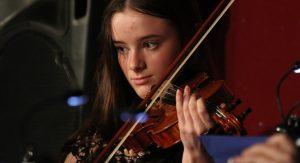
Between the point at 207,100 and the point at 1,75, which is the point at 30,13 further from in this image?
the point at 207,100

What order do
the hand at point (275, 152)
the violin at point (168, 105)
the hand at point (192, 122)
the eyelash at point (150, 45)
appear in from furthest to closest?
the eyelash at point (150, 45)
the violin at point (168, 105)
the hand at point (192, 122)
the hand at point (275, 152)

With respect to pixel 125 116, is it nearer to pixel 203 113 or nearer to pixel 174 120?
pixel 174 120

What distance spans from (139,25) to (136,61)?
0.08 metres

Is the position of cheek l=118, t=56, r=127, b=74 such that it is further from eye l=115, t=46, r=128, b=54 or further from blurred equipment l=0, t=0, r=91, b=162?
blurred equipment l=0, t=0, r=91, b=162

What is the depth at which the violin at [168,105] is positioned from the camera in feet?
3.79

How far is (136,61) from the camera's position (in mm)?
1237

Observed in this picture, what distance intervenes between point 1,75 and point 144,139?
91 centimetres

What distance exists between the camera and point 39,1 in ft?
6.38

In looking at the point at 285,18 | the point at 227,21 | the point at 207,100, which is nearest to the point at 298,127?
the point at 207,100

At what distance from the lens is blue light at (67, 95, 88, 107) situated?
188 cm

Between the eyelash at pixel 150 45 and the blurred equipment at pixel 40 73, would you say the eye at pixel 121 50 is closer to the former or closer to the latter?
the eyelash at pixel 150 45

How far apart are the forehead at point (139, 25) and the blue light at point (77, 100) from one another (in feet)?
2.13

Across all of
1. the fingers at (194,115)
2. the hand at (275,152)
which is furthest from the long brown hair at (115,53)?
the hand at (275,152)

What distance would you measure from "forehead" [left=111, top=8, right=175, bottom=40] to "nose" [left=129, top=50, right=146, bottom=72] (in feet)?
0.14
